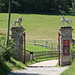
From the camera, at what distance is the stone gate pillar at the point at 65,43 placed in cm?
2659

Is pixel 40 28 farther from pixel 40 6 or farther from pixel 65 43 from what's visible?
pixel 65 43

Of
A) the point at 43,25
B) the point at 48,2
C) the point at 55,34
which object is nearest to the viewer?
the point at 55,34

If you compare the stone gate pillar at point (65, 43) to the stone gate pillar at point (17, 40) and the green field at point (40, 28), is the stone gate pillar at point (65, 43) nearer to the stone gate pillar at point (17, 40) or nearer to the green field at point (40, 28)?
the stone gate pillar at point (17, 40)

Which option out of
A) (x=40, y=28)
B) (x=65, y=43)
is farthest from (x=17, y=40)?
(x=40, y=28)

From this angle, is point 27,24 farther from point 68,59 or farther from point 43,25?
point 68,59

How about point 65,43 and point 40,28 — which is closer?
point 65,43

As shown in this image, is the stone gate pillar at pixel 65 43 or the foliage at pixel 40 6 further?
the foliage at pixel 40 6

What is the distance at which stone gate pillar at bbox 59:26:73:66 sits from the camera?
87.2 feet

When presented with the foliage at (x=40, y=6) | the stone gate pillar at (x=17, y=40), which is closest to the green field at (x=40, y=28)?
the foliage at (x=40, y=6)

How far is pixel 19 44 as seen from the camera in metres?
26.3

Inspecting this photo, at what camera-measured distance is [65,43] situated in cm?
2684

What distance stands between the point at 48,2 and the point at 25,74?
279 feet

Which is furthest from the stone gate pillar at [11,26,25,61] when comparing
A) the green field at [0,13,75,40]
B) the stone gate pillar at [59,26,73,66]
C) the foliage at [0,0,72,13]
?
the foliage at [0,0,72,13]

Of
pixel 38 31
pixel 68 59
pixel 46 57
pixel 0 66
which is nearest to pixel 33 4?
pixel 38 31
